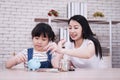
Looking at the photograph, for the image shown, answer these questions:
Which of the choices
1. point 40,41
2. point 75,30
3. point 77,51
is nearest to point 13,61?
point 40,41

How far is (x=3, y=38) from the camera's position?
12.9 feet

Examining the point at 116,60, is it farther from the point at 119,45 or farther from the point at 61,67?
the point at 61,67

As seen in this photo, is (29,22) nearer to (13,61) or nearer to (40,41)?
(40,41)

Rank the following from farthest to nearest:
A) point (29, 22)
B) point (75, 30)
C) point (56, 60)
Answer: point (29, 22) → point (75, 30) → point (56, 60)

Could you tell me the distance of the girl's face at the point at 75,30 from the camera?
206cm

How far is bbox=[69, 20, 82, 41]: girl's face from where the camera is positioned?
206cm

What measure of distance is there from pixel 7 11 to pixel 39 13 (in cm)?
52

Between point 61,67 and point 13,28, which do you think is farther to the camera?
point 13,28

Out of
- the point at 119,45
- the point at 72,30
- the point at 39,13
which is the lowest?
the point at 119,45

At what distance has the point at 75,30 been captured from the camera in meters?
2.06

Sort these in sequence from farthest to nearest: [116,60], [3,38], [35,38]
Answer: [116,60]
[3,38]
[35,38]

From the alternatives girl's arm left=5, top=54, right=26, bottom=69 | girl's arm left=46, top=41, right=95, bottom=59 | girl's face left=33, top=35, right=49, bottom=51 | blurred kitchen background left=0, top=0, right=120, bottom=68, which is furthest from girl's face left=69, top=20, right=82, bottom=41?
blurred kitchen background left=0, top=0, right=120, bottom=68

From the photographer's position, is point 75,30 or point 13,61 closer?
point 13,61

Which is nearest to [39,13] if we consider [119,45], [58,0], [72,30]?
[58,0]
